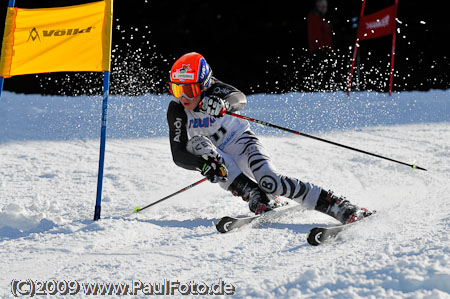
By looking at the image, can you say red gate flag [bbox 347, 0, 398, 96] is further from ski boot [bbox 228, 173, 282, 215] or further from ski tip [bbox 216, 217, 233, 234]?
ski tip [bbox 216, 217, 233, 234]

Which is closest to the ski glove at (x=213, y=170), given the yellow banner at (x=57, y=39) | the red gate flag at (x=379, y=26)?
the yellow banner at (x=57, y=39)

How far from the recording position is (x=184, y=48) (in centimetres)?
1109

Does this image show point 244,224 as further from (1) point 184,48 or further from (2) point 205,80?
(1) point 184,48

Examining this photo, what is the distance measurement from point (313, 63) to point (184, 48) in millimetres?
2594

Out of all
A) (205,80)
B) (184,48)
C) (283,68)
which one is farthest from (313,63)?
(205,80)

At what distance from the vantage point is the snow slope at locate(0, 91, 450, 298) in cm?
255

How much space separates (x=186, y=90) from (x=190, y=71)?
135 mm

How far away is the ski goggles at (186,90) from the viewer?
3.85 metres

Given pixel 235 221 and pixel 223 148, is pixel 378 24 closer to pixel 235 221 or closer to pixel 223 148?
pixel 223 148

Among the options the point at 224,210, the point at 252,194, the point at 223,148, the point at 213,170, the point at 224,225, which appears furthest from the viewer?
the point at 224,210

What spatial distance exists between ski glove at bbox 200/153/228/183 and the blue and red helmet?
0.56 meters

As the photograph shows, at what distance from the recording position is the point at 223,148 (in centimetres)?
409

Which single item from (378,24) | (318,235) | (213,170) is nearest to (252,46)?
(378,24)

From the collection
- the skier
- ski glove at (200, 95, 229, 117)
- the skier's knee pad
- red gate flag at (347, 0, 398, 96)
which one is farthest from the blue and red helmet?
red gate flag at (347, 0, 398, 96)
